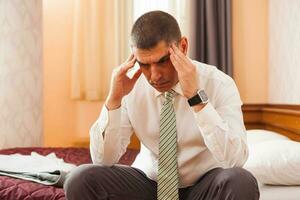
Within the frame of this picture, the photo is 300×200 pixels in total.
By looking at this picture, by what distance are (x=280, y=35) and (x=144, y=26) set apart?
2012 millimetres

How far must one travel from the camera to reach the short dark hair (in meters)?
1.58

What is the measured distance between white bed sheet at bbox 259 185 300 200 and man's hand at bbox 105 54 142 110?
2.30 feet

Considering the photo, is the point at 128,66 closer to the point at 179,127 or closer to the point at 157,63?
the point at 157,63

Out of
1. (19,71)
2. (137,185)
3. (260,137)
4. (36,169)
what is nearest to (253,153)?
(260,137)

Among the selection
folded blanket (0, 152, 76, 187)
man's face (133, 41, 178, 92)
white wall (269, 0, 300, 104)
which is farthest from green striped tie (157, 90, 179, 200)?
white wall (269, 0, 300, 104)

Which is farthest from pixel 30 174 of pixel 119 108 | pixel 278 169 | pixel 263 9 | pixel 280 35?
pixel 263 9

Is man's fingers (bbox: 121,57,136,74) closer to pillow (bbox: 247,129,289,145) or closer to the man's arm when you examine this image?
the man's arm

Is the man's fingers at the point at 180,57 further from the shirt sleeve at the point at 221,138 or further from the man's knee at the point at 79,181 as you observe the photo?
the man's knee at the point at 79,181

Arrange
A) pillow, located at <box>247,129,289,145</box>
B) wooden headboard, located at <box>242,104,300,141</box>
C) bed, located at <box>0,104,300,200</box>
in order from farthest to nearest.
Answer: wooden headboard, located at <box>242,104,300,141</box> < pillow, located at <box>247,129,289,145</box> < bed, located at <box>0,104,300,200</box>

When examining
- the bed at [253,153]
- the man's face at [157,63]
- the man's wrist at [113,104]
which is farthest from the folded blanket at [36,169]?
the man's face at [157,63]

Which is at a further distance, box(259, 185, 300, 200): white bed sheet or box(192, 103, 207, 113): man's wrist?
box(259, 185, 300, 200): white bed sheet

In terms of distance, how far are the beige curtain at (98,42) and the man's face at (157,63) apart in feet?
6.87

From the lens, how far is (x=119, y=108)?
5.62ft

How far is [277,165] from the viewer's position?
77.4 inches
